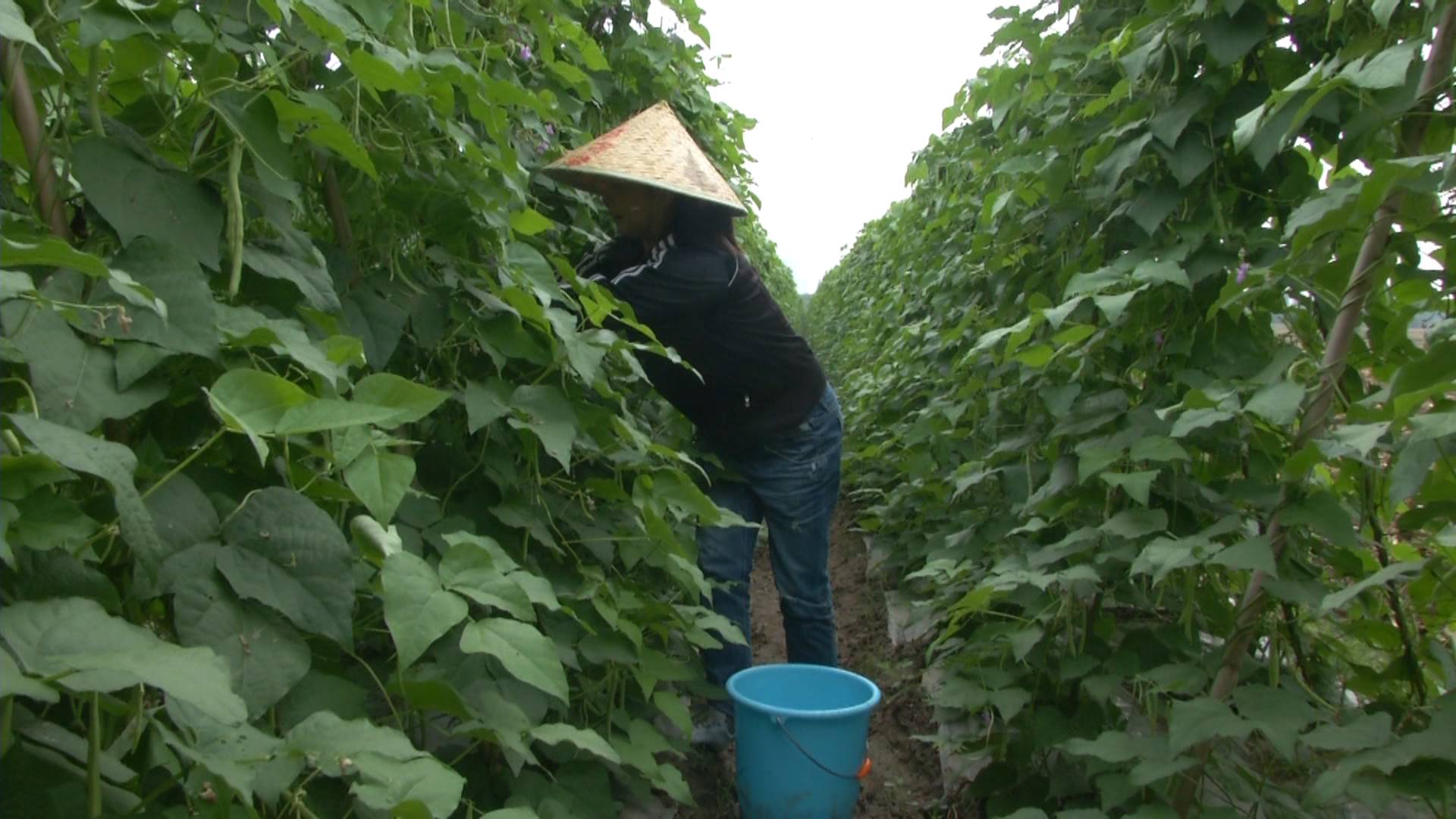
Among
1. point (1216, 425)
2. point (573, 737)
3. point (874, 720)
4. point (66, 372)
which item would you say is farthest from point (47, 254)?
point (874, 720)

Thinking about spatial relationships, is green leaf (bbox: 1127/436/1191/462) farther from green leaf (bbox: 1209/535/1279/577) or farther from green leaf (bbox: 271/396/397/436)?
green leaf (bbox: 271/396/397/436)

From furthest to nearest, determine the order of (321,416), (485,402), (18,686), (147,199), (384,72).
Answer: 1. (485,402)
2. (384,72)
3. (147,199)
4. (321,416)
5. (18,686)

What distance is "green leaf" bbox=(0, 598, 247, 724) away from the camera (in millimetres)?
703

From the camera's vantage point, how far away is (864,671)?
3480 millimetres

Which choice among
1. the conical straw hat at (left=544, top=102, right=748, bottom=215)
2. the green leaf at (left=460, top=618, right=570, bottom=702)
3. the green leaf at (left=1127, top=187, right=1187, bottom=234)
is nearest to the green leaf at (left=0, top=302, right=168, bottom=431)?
the green leaf at (left=460, top=618, right=570, bottom=702)

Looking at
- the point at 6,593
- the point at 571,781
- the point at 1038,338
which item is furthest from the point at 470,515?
the point at 1038,338

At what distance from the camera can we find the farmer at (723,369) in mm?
2404

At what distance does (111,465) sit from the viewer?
815 millimetres

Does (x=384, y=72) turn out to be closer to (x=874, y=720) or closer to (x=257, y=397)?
(x=257, y=397)

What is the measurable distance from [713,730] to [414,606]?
6.14 ft

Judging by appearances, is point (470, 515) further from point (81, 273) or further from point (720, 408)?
point (720, 408)

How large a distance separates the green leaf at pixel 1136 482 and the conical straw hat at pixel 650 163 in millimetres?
1127

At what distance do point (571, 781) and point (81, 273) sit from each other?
1.19 m

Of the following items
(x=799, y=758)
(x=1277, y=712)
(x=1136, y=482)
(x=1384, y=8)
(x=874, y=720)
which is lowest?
(x=874, y=720)
